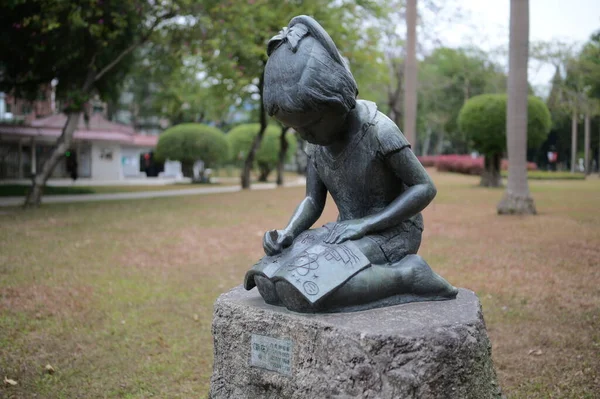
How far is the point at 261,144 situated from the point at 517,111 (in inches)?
759

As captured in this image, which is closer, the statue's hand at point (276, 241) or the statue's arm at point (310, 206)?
the statue's hand at point (276, 241)

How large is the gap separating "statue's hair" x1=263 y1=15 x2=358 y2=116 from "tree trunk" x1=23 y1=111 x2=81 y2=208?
11.5m

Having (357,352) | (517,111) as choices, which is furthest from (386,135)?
(517,111)

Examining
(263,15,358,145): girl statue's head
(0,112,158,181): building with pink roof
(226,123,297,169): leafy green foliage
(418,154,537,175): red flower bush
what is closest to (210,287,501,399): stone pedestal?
(263,15,358,145): girl statue's head

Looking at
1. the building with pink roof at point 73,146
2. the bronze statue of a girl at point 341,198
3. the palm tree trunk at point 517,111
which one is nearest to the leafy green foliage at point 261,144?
the building with pink roof at point 73,146

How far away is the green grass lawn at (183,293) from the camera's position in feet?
13.0

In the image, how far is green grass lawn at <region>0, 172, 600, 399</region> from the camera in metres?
3.95

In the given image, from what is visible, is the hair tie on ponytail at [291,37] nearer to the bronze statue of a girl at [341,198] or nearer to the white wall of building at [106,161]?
the bronze statue of a girl at [341,198]

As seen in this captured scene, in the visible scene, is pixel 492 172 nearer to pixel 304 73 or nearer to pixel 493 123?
pixel 493 123

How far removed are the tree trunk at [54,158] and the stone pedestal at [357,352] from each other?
11306mm

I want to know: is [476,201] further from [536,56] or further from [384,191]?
[536,56]

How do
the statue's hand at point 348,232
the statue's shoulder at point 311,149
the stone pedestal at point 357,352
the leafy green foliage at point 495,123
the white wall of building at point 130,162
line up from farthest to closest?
the white wall of building at point 130,162 → the leafy green foliage at point 495,123 → the statue's shoulder at point 311,149 → the statue's hand at point 348,232 → the stone pedestal at point 357,352

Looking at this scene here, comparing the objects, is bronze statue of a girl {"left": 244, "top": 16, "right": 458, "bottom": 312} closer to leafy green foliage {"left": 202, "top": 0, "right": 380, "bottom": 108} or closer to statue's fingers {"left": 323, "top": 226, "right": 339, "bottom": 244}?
statue's fingers {"left": 323, "top": 226, "right": 339, "bottom": 244}

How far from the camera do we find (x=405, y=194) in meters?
2.92
